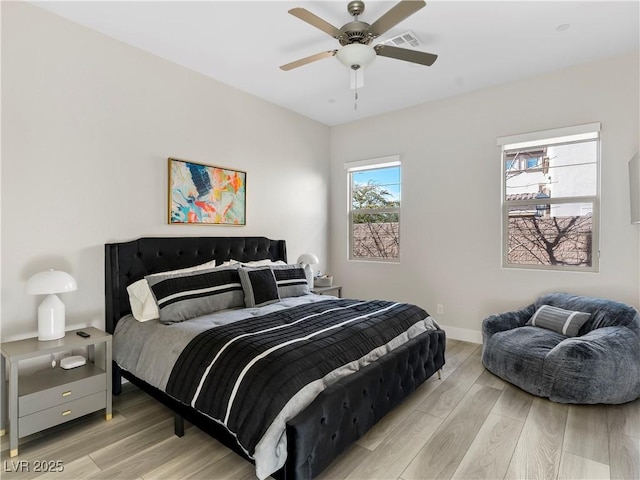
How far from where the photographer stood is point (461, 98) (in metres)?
4.06

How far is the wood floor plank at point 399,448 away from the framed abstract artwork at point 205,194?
2535mm

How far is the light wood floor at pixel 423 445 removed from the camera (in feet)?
6.18

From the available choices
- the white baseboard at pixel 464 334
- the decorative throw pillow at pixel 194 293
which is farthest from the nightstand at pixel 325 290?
the white baseboard at pixel 464 334

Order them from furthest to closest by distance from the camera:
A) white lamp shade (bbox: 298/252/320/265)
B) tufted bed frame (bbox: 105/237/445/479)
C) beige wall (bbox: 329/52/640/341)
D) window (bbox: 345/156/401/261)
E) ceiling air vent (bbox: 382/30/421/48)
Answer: window (bbox: 345/156/401/261) → white lamp shade (bbox: 298/252/320/265) → beige wall (bbox: 329/52/640/341) → ceiling air vent (bbox: 382/30/421/48) → tufted bed frame (bbox: 105/237/445/479)

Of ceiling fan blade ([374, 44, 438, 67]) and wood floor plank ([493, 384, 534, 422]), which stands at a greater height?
ceiling fan blade ([374, 44, 438, 67])

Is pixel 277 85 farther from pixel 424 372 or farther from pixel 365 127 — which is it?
pixel 424 372

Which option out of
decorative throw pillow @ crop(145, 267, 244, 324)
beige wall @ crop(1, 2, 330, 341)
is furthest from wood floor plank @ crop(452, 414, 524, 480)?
beige wall @ crop(1, 2, 330, 341)

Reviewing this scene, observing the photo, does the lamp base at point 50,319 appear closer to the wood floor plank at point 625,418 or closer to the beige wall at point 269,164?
the beige wall at point 269,164

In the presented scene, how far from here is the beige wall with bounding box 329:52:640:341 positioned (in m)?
3.20

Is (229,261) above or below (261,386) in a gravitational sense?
above

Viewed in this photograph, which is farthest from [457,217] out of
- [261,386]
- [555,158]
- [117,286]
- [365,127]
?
[117,286]

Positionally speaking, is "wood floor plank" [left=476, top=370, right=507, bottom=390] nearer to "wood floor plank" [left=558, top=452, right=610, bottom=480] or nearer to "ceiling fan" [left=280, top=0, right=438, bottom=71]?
"wood floor plank" [left=558, top=452, right=610, bottom=480]

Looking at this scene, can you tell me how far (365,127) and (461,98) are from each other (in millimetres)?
1302

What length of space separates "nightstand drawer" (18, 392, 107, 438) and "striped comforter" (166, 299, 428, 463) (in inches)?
25.2
